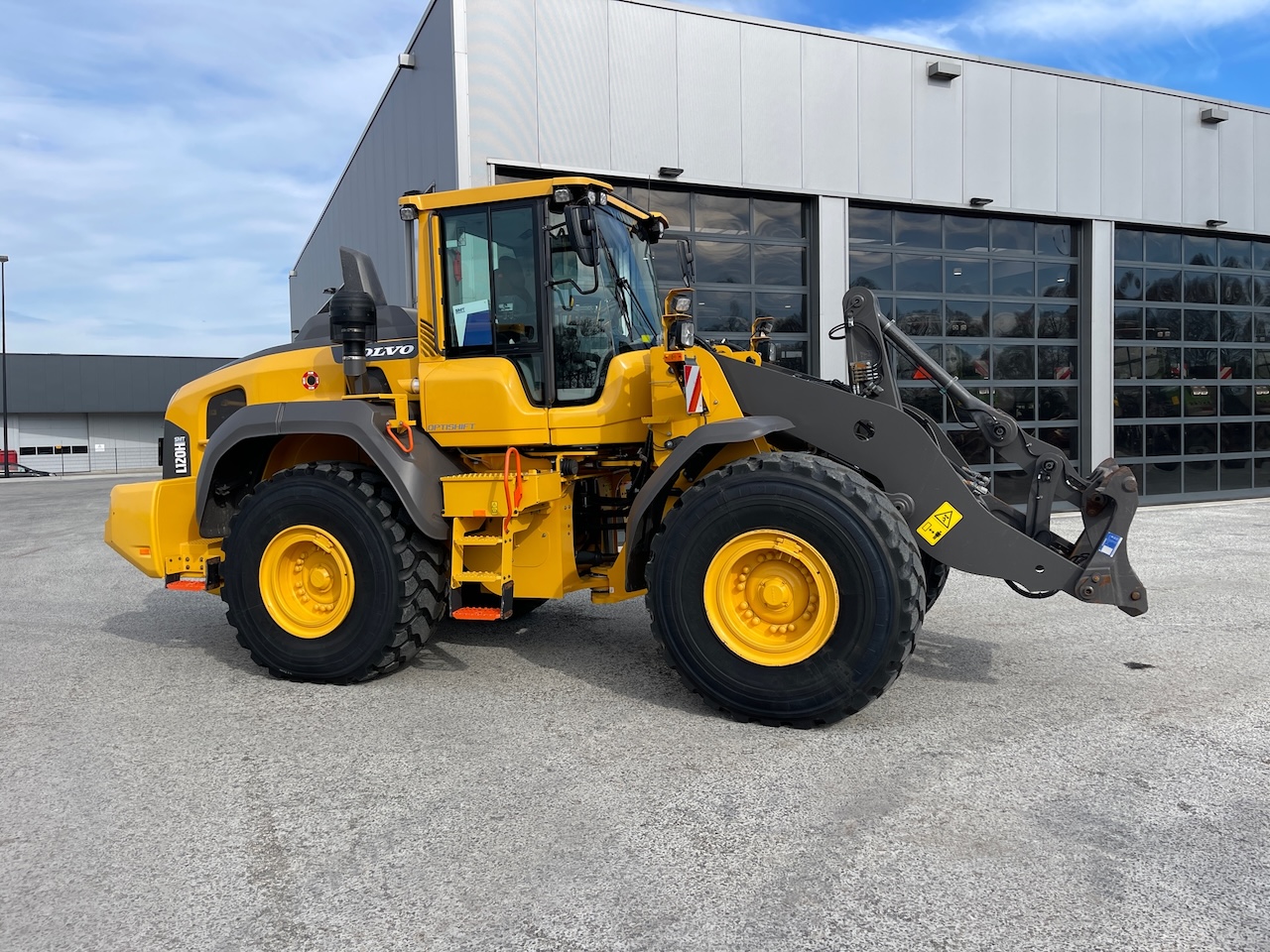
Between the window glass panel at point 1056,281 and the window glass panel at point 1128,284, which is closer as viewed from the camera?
the window glass panel at point 1056,281

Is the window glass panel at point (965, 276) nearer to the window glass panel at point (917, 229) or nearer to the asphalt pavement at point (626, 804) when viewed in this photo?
the window glass panel at point (917, 229)

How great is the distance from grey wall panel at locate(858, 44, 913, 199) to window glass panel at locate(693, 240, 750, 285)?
6.72 feet

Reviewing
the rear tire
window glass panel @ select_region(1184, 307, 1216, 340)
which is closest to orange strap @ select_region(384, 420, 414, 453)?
the rear tire

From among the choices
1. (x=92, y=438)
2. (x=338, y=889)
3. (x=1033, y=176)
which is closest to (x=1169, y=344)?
(x=1033, y=176)

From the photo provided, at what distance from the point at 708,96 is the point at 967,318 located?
202 inches

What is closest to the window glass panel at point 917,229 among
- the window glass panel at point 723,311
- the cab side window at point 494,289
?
the window glass panel at point 723,311

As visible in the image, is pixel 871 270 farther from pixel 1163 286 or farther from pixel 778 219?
pixel 1163 286

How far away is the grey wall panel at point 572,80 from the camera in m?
10.7

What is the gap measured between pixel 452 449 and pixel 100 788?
8.11 feet

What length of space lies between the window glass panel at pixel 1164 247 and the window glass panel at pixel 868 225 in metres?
5.08

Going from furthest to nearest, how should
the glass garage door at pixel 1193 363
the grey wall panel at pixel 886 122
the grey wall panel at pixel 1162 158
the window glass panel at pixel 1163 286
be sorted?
1. the window glass panel at pixel 1163 286
2. the glass garage door at pixel 1193 363
3. the grey wall panel at pixel 1162 158
4. the grey wall panel at pixel 886 122

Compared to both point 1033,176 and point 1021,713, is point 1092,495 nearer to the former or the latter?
point 1021,713

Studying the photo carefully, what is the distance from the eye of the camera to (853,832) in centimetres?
320

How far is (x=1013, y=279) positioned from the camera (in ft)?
45.4
